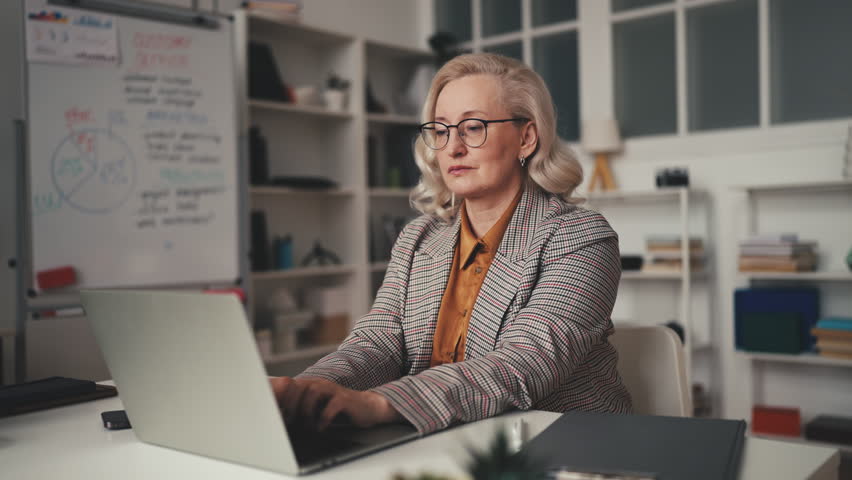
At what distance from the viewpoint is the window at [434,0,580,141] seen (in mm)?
4242

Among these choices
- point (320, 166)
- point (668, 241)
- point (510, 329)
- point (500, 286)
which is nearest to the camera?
point (510, 329)

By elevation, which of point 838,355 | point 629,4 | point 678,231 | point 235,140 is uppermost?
point 629,4

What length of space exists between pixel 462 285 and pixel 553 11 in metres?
3.24

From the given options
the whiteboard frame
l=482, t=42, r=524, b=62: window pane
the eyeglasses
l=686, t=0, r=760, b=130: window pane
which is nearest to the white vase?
the whiteboard frame

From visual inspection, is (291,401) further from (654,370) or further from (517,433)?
(654,370)

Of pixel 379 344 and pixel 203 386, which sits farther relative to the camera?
pixel 379 344

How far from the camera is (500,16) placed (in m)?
4.56

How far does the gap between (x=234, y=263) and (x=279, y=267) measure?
0.48 m

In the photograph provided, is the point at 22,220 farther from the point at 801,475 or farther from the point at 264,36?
the point at 801,475

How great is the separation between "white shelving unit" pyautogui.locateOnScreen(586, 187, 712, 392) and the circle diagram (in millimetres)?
2278

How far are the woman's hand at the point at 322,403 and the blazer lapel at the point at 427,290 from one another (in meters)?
0.47

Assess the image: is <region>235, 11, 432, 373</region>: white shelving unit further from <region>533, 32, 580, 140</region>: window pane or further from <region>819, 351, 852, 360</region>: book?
<region>819, 351, 852, 360</region>: book

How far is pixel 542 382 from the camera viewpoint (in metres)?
1.12

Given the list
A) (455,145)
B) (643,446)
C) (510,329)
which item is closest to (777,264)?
(455,145)
